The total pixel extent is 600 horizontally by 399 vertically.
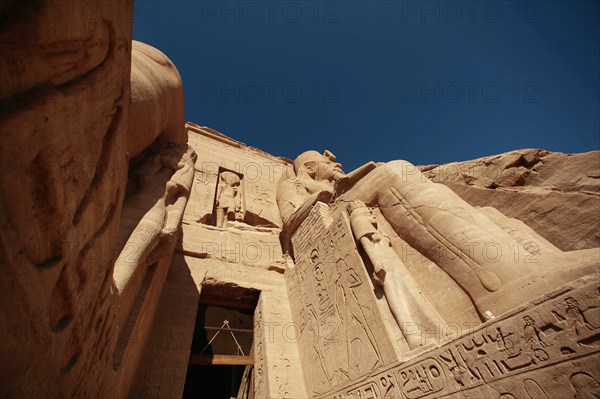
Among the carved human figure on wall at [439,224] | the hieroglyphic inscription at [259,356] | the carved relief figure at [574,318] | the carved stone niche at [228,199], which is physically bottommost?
the hieroglyphic inscription at [259,356]

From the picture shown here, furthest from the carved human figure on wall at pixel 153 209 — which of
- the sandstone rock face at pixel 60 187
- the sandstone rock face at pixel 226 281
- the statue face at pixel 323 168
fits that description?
the statue face at pixel 323 168

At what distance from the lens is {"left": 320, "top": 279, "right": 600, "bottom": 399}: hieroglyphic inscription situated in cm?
143

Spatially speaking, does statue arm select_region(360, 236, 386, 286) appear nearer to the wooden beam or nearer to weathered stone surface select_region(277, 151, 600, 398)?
weathered stone surface select_region(277, 151, 600, 398)

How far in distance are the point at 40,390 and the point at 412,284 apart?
8.84 feet

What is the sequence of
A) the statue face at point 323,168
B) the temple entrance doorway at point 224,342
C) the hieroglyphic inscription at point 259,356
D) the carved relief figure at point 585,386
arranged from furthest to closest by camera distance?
the statue face at point 323,168, the temple entrance doorway at point 224,342, the hieroglyphic inscription at point 259,356, the carved relief figure at point 585,386

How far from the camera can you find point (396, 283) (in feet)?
9.23

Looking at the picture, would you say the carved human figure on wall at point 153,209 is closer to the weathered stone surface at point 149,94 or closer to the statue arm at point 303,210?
the weathered stone surface at point 149,94

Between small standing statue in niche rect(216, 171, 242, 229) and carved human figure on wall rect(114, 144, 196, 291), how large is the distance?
104 inches

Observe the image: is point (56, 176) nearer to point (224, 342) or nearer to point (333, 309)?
point (333, 309)

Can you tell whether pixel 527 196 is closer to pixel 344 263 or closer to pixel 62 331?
pixel 344 263

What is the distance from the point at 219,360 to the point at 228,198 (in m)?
3.47

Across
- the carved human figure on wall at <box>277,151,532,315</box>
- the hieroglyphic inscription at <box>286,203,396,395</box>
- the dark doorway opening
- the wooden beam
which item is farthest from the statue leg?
the dark doorway opening

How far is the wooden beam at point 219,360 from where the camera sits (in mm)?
3877

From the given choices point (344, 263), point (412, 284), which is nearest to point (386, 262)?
point (412, 284)
